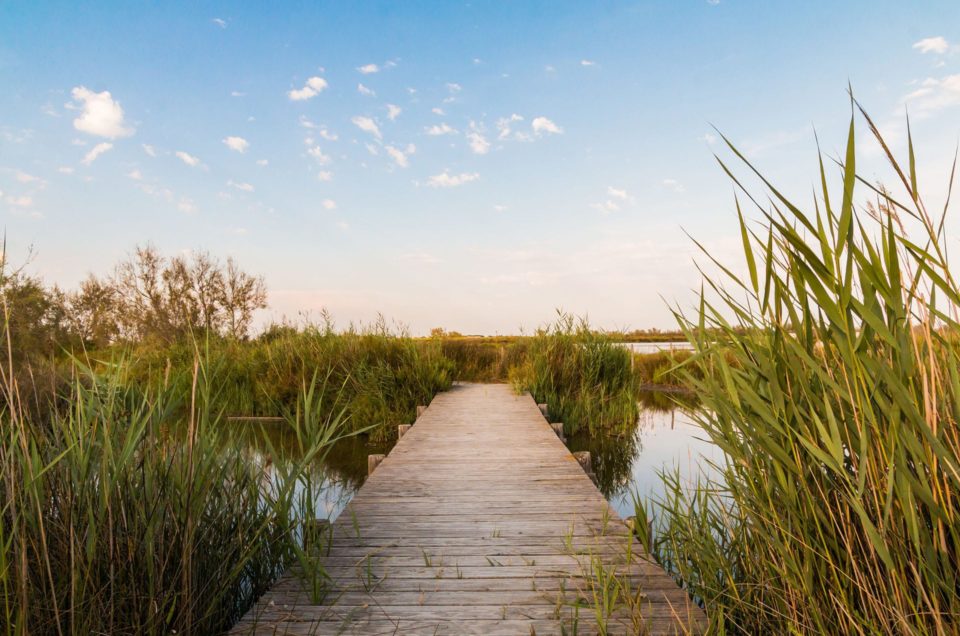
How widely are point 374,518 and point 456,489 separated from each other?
0.80 metres

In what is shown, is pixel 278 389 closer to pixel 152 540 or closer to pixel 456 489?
pixel 456 489

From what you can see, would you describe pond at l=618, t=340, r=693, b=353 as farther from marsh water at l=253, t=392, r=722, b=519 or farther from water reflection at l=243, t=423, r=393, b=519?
water reflection at l=243, t=423, r=393, b=519

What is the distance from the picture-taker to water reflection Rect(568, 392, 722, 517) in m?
5.63

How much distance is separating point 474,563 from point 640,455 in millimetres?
5197

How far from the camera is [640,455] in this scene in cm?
715

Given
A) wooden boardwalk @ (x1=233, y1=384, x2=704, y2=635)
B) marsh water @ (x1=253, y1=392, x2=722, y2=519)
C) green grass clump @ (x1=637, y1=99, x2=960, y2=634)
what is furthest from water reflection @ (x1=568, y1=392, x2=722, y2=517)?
green grass clump @ (x1=637, y1=99, x2=960, y2=634)

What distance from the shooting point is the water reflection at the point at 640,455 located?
5.63m

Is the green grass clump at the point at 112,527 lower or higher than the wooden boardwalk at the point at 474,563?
higher

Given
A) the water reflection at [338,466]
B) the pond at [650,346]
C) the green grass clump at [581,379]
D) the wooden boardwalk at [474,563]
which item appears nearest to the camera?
the wooden boardwalk at [474,563]

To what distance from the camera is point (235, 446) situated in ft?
7.42

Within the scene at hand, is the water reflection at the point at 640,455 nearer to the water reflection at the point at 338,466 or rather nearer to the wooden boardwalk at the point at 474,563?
the wooden boardwalk at the point at 474,563

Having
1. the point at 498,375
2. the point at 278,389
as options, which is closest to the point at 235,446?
the point at 278,389

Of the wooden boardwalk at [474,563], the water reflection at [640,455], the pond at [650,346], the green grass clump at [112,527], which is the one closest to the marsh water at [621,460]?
the water reflection at [640,455]

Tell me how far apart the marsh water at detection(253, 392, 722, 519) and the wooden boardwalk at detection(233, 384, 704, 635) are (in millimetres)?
1385
